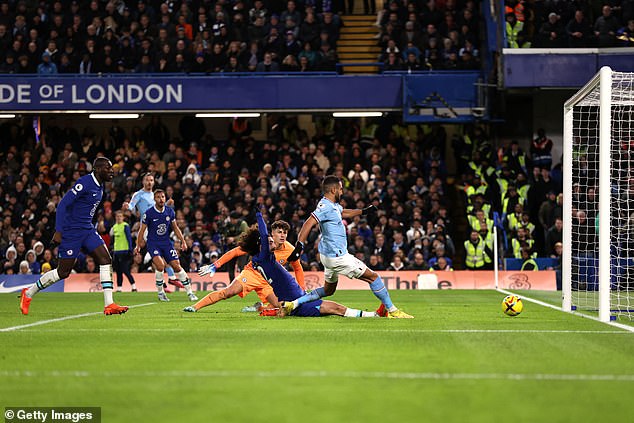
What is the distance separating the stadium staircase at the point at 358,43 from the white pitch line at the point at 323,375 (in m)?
25.0

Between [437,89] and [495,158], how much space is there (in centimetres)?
315

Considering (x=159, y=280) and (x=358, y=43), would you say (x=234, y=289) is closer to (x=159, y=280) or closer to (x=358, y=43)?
(x=159, y=280)

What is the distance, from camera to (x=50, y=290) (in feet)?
87.5

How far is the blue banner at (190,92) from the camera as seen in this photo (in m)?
30.0

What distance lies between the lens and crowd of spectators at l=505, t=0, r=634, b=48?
28391 mm

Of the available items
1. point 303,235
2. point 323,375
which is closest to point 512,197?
point 303,235

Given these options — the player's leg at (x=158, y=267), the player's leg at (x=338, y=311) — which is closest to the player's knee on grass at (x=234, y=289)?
the player's leg at (x=338, y=311)

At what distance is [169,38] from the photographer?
103 feet

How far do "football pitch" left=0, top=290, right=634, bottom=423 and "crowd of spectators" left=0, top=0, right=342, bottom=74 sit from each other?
18.4m

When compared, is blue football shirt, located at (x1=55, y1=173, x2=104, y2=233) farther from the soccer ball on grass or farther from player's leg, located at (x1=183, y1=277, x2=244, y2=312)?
the soccer ball on grass

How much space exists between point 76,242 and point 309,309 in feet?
11.2

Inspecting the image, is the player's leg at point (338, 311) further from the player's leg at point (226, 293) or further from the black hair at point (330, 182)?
the black hair at point (330, 182)

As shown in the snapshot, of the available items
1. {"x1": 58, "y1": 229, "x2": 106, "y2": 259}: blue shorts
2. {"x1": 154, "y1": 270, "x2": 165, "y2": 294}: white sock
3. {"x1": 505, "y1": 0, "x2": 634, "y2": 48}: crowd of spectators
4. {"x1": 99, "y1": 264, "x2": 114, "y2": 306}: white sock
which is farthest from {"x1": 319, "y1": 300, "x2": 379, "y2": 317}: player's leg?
{"x1": 505, "y1": 0, "x2": 634, "y2": 48}: crowd of spectators

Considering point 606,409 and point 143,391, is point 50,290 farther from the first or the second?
point 606,409
